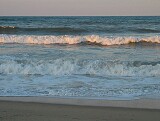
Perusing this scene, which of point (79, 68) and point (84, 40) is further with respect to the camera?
point (84, 40)

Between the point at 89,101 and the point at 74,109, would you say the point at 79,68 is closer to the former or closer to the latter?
the point at 89,101

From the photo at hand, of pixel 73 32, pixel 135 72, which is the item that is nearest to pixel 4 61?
pixel 135 72

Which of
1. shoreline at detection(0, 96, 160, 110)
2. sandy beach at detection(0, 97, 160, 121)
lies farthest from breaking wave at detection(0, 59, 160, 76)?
sandy beach at detection(0, 97, 160, 121)

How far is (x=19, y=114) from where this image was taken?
511cm

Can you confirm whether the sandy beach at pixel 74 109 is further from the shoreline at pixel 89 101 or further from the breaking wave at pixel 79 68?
the breaking wave at pixel 79 68

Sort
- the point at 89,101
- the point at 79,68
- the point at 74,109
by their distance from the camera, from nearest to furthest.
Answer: the point at 74,109 < the point at 89,101 < the point at 79,68

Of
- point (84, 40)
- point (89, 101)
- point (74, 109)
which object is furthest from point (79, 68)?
point (84, 40)

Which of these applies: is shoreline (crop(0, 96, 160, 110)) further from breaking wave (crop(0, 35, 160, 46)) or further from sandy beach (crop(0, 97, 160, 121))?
breaking wave (crop(0, 35, 160, 46))

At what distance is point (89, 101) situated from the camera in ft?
20.2

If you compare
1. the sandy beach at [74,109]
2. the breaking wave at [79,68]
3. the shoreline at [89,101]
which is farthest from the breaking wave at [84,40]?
the sandy beach at [74,109]

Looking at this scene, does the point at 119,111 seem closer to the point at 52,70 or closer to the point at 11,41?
the point at 52,70

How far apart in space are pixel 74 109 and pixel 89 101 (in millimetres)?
725

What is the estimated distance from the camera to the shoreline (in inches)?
228

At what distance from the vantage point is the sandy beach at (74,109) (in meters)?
4.95
